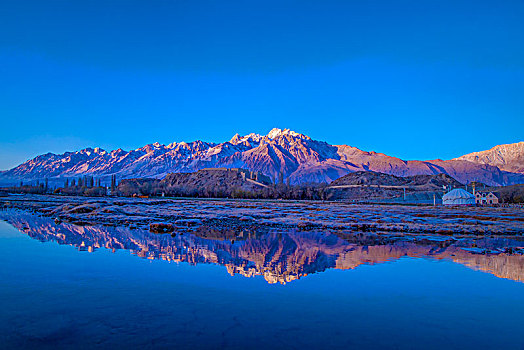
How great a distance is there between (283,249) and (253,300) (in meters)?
8.02

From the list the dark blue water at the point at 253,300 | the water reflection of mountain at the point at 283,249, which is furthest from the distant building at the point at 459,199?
the dark blue water at the point at 253,300

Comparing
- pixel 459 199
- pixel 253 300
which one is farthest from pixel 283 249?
pixel 459 199

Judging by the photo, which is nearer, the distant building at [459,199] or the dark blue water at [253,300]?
the dark blue water at [253,300]

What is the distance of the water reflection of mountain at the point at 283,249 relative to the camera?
43.0ft

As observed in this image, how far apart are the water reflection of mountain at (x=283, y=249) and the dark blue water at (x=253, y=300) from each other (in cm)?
15

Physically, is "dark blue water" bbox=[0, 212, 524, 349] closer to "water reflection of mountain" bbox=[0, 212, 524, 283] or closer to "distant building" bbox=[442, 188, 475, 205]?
"water reflection of mountain" bbox=[0, 212, 524, 283]

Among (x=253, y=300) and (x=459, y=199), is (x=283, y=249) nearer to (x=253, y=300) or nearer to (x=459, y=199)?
(x=253, y=300)

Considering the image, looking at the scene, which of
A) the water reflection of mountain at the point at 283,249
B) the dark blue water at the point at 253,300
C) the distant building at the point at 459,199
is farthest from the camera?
the distant building at the point at 459,199

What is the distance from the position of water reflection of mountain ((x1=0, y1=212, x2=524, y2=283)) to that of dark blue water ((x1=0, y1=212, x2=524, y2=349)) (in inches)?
5.8

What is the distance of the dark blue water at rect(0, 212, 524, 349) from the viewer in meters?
6.62

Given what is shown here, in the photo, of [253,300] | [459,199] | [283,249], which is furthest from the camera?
[459,199]

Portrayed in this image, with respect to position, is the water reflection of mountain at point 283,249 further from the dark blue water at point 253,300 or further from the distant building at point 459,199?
the distant building at point 459,199

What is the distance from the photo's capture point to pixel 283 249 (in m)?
16.8

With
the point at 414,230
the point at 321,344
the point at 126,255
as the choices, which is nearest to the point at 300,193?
the point at 414,230
